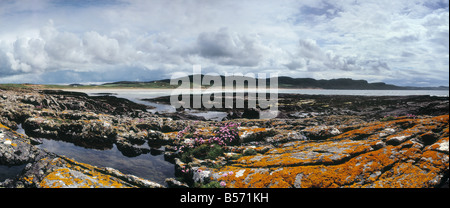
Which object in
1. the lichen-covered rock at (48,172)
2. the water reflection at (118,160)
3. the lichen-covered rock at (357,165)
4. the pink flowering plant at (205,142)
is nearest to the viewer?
the lichen-covered rock at (48,172)

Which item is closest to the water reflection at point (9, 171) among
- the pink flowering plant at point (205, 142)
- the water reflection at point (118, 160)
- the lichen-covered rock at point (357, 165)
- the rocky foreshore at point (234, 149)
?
the rocky foreshore at point (234, 149)

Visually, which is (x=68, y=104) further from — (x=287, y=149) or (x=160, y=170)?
(x=287, y=149)

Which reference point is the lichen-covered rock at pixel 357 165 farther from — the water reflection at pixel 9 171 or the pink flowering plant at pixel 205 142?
the water reflection at pixel 9 171

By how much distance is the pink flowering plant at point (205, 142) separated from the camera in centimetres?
1102

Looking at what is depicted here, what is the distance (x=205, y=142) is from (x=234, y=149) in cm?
203

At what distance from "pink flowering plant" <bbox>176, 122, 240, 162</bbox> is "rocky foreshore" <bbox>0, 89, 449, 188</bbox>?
6cm

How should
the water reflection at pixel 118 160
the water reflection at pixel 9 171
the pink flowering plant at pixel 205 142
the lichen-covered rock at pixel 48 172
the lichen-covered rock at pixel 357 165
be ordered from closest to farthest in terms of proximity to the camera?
the lichen-covered rock at pixel 48 172 < the lichen-covered rock at pixel 357 165 < the water reflection at pixel 9 171 < the water reflection at pixel 118 160 < the pink flowering plant at pixel 205 142

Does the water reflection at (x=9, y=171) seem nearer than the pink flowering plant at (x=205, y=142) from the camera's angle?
Yes

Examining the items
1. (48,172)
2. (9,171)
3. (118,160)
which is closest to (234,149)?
(118,160)

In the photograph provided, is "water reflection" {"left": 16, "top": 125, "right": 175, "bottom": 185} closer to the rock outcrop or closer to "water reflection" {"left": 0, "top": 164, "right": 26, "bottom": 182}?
the rock outcrop

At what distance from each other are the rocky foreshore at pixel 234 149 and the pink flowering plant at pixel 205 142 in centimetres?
6

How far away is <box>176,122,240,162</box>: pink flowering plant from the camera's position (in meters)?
11.0
